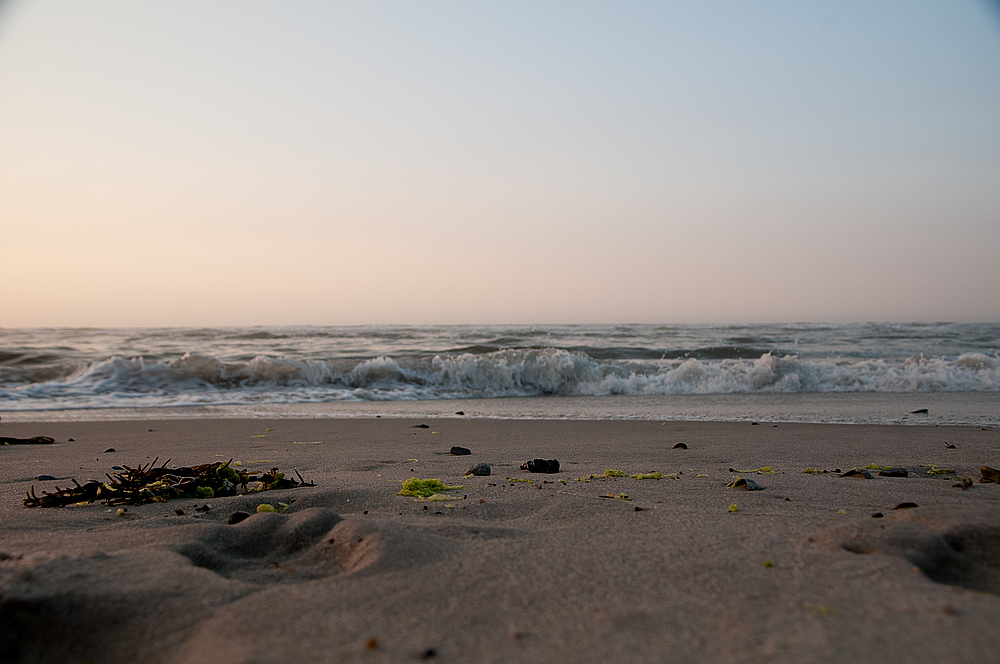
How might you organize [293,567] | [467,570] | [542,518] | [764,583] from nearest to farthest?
[764,583]
[467,570]
[293,567]
[542,518]

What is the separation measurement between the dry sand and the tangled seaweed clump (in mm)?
120

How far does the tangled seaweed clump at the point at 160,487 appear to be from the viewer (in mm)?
2818

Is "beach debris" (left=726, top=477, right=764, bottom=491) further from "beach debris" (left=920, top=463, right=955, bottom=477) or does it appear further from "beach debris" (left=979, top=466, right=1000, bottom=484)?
"beach debris" (left=920, top=463, right=955, bottom=477)

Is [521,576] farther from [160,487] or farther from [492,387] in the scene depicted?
[492,387]

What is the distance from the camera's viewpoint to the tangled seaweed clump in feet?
9.25

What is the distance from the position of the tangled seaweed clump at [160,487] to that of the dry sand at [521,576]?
0.12 m

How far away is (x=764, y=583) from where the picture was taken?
1.65 metres

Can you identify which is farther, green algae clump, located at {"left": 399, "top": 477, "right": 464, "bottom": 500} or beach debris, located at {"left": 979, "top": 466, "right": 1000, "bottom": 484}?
beach debris, located at {"left": 979, "top": 466, "right": 1000, "bottom": 484}

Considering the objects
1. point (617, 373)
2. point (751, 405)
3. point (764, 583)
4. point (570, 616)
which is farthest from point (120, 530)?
point (617, 373)

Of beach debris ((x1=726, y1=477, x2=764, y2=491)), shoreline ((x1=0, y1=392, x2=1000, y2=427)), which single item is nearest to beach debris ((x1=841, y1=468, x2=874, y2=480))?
beach debris ((x1=726, y1=477, x2=764, y2=491))

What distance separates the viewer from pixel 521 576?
173 cm

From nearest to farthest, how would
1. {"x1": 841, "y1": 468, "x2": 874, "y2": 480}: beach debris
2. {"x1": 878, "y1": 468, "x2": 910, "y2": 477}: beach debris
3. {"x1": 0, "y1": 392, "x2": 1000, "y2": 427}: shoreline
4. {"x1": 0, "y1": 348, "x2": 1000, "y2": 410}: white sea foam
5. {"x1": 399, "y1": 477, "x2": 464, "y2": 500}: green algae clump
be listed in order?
{"x1": 399, "y1": 477, "x2": 464, "y2": 500}: green algae clump
{"x1": 841, "y1": 468, "x2": 874, "y2": 480}: beach debris
{"x1": 878, "y1": 468, "x2": 910, "y2": 477}: beach debris
{"x1": 0, "y1": 392, "x2": 1000, "y2": 427}: shoreline
{"x1": 0, "y1": 348, "x2": 1000, "y2": 410}: white sea foam

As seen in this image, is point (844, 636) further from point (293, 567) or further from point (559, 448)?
point (559, 448)

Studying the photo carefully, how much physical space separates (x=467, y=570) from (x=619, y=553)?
0.50 m
